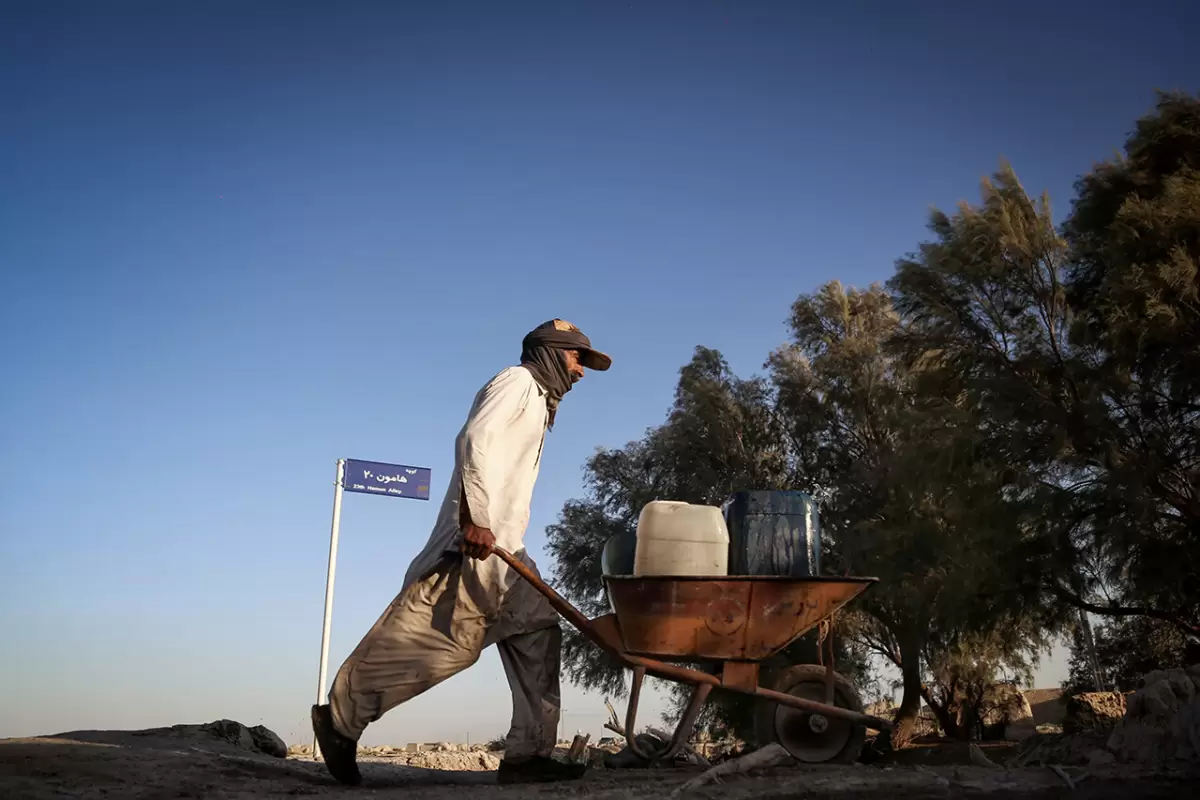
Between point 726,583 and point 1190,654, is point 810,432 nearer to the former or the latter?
point 1190,654

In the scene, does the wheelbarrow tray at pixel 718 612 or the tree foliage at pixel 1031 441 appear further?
the tree foliage at pixel 1031 441

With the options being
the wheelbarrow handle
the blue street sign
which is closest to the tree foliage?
the blue street sign

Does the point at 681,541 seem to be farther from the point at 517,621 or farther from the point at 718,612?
the point at 517,621

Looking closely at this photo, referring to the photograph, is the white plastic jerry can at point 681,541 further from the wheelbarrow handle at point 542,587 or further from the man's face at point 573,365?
the man's face at point 573,365

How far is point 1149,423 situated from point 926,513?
422 cm

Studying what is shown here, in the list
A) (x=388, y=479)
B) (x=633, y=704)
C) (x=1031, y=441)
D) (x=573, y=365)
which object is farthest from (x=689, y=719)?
(x=388, y=479)

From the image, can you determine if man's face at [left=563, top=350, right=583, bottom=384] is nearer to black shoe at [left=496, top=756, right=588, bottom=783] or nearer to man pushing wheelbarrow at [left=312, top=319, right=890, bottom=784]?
man pushing wheelbarrow at [left=312, top=319, right=890, bottom=784]

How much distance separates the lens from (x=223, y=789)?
13.0ft

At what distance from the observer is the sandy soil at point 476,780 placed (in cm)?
343

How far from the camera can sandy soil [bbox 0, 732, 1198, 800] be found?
343 centimetres

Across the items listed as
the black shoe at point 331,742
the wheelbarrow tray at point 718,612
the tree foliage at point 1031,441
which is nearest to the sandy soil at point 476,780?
the black shoe at point 331,742

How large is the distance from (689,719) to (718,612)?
66 centimetres

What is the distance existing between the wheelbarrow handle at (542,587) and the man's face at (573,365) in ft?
3.57

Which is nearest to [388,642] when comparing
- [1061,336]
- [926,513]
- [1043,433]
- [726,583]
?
[726,583]
